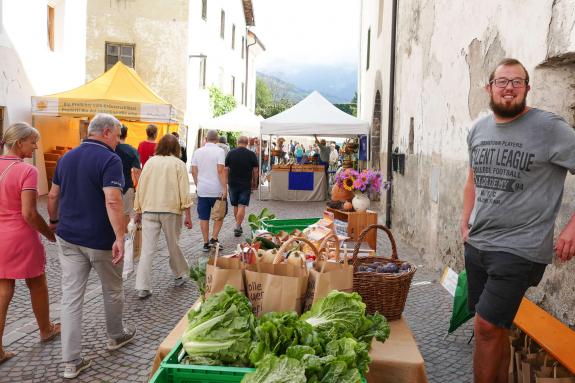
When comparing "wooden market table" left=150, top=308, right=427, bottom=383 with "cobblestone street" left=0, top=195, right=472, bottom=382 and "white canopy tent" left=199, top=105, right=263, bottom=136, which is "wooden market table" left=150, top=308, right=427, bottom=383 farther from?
"white canopy tent" left=199, top=105, right=263, bottom=136

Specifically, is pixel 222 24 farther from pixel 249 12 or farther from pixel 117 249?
pixel 117 249

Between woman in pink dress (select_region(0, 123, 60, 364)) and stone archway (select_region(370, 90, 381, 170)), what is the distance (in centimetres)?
1084

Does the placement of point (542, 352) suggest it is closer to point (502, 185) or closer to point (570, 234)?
point (570, 234)

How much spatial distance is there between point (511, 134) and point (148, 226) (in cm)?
408

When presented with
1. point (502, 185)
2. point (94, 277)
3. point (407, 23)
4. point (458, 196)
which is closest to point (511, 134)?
point (502, 185)

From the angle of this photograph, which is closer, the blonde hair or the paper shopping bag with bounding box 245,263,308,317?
the paper shopping bag with bounding box 245,263,308,317

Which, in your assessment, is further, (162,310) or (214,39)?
(214,39)

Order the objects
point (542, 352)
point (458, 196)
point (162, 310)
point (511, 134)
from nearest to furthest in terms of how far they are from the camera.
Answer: point (511, 134), point (542, 352), point (162, 310), point (458, 196)

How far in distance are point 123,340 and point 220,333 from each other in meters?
2.54

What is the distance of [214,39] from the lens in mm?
24688

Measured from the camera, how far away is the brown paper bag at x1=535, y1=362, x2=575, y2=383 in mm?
2721

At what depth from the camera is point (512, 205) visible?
2.91 meters

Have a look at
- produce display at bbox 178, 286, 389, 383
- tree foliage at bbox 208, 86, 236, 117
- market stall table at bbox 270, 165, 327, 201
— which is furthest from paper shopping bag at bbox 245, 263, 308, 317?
tree foliage at bbox 208, 86, 236, 117

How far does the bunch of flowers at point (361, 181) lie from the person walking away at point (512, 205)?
3.11 m
